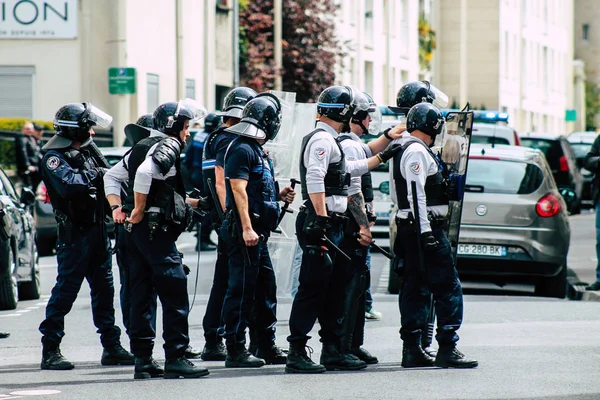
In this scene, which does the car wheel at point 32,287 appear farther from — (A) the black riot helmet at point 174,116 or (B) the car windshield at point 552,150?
(B) the car windshield at point 552,150

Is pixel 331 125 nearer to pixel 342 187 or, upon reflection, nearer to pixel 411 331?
pixel 342 187

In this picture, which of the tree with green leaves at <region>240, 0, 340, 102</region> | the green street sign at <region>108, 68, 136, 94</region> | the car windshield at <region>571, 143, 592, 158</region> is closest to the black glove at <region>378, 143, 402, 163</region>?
the green street sign at <region>108, 68, 136, 94</region>

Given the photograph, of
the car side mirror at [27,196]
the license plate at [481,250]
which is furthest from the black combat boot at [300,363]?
the car side mirror at [27,196]

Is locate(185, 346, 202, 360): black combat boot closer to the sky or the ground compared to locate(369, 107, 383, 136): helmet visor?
closer to the ground

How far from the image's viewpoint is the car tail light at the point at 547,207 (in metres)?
14.3

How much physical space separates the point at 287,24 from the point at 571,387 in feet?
99.6

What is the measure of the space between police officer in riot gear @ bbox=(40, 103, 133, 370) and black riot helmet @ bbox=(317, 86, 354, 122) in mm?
1670

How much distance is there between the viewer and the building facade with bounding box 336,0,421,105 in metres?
43.9

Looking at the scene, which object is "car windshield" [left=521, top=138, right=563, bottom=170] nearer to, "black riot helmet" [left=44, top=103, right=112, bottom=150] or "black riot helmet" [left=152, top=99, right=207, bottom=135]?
"black riot helmet" [left=44, top=103, right=112, bottom=150]

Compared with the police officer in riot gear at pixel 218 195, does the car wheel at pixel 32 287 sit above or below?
below

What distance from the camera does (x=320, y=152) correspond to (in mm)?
9078

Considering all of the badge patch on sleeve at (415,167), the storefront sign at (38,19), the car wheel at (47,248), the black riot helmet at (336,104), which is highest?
the storefront sign at (38,19)

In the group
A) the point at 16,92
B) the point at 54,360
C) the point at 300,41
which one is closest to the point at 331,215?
the point at 54,360

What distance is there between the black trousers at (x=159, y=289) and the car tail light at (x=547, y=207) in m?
6.16
